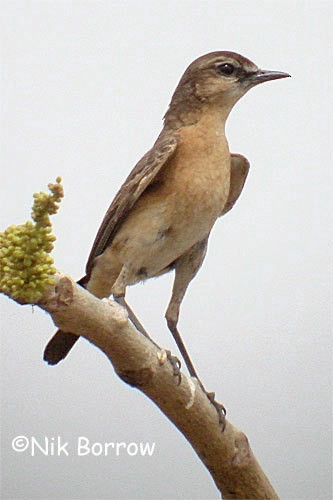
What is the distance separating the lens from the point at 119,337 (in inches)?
132

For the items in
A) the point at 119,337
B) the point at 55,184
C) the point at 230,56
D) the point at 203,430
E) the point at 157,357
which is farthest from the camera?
the point at 230,56

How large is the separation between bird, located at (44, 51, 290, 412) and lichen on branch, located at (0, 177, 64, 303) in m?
1.33

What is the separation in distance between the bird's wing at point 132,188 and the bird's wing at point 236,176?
597 millimetres

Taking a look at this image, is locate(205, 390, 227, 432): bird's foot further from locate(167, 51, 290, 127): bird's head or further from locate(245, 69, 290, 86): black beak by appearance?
locate(245, 69, 290, 86): black beak

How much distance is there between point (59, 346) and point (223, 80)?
5.82ft

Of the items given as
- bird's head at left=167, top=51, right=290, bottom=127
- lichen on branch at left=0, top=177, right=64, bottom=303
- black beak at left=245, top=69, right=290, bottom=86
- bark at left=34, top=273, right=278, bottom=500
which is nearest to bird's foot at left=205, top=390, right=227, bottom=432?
bark at left=34, top=273, right=278, bottom=500

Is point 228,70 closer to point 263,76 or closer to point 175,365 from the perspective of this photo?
point 263,76

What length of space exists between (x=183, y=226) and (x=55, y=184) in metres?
1.72

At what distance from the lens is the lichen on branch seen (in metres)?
2.86

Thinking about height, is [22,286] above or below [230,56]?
below

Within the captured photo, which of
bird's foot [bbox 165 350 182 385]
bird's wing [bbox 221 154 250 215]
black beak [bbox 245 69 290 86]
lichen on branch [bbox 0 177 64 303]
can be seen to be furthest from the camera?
bird's wing [bbox 221 154 250 215]

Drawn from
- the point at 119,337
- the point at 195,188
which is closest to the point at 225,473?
the point at 119,337

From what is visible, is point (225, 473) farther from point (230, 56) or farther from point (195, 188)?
point (230, 56)

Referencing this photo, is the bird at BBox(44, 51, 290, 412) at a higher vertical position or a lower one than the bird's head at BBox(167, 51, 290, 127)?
lower
